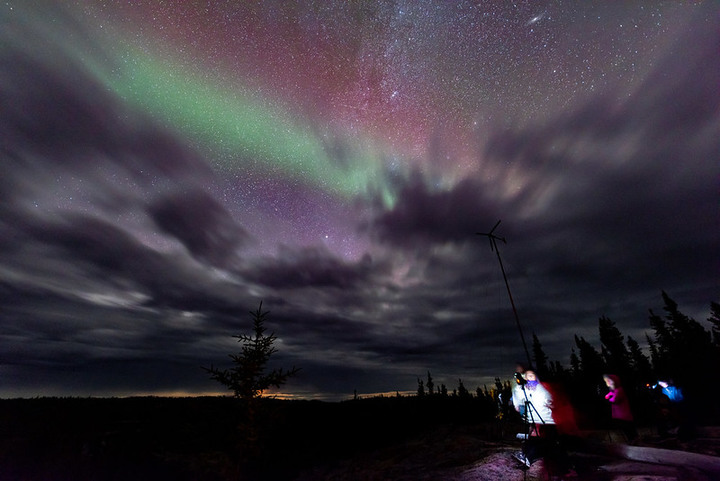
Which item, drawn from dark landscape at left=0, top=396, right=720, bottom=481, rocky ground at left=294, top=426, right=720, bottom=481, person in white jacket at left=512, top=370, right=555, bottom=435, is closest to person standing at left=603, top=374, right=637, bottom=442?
rocky ground at left=294, top=426, right=720, bottom=481

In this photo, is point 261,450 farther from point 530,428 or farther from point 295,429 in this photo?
point 295,429

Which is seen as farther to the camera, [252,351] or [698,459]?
[252,351]

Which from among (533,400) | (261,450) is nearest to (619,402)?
(533,400)

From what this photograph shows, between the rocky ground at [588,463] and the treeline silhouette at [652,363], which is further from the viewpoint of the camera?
the treeline silhouette at [652,363]

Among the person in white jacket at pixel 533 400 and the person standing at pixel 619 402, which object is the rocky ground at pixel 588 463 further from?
the person in white jacket at pixel 533 400

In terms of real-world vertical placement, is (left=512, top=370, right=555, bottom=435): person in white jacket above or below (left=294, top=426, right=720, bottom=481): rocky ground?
above

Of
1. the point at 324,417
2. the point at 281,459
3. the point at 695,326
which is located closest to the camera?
the point at 281,459

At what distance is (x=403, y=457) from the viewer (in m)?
22.2

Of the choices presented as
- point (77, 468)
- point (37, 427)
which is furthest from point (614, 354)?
point (37, 427)

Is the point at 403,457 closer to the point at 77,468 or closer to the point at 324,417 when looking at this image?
the point at 77,468

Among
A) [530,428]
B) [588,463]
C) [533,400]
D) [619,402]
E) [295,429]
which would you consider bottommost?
[295,429]

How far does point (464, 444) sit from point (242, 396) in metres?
13.8

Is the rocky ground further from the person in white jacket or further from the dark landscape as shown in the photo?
the person in white jacket

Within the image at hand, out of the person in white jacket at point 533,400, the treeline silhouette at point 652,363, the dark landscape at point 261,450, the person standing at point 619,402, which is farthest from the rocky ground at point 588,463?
the treeline silhouette at point 652,363
